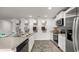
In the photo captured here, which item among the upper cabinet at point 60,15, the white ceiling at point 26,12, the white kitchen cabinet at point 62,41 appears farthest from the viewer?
the white kitchen cabinet at point 62,41

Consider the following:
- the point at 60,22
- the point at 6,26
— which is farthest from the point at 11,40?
the point at 60,22

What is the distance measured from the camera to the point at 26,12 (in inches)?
46.8

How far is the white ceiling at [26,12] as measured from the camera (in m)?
1.09

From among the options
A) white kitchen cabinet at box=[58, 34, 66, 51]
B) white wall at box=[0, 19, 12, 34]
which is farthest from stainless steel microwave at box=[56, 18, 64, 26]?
white wall at box=[0, 19, 12, 34]

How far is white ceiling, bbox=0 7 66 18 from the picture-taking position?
109cm

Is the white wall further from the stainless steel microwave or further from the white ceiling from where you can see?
the stainless steel microwave

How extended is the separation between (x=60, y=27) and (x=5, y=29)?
0.73 metres

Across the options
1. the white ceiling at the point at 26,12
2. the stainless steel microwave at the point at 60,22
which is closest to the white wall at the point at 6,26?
the white ceiling at the point at 26,12

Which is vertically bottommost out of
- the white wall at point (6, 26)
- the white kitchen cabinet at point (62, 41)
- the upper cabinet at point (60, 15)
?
the white kitchen cabinet at point (62, 41)

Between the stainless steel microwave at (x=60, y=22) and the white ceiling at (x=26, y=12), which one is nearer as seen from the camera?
the white ceiling at (x=26, y=12)

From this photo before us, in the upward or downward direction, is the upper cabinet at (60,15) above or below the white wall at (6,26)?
above

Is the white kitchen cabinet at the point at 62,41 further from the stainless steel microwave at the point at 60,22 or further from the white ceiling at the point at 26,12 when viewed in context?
the white ceiling at the point at 26,12
